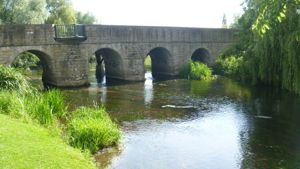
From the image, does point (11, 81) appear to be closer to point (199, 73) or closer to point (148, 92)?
point (148, 92)

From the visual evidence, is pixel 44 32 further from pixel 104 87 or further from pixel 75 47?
pixel 104 87

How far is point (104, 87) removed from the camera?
2920 centimetres

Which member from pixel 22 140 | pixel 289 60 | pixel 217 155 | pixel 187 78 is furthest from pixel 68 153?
pixel 187 78

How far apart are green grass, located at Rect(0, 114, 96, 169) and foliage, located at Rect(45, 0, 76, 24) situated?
1565 inches

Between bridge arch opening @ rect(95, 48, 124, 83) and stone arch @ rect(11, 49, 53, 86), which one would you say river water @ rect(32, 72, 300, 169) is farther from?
bridge arch opening @ rect(95, 48, 124, 83)

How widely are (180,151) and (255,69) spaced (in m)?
16.3

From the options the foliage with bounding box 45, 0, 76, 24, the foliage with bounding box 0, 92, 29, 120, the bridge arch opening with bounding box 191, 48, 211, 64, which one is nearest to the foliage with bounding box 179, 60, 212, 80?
the bridge arch opening with bounding box 191, 48, 211, 64

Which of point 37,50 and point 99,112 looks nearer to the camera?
point 99,112

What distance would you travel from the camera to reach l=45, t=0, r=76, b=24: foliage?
5088cm

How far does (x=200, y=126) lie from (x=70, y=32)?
1491 centimetres

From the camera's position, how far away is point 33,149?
1025 centimetres

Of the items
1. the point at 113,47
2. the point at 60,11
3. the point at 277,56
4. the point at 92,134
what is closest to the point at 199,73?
the point at 113,47

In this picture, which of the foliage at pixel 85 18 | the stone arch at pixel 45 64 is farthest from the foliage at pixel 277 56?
the foliage at pixel 85 18

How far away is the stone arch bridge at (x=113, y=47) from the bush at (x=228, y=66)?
134 cm
